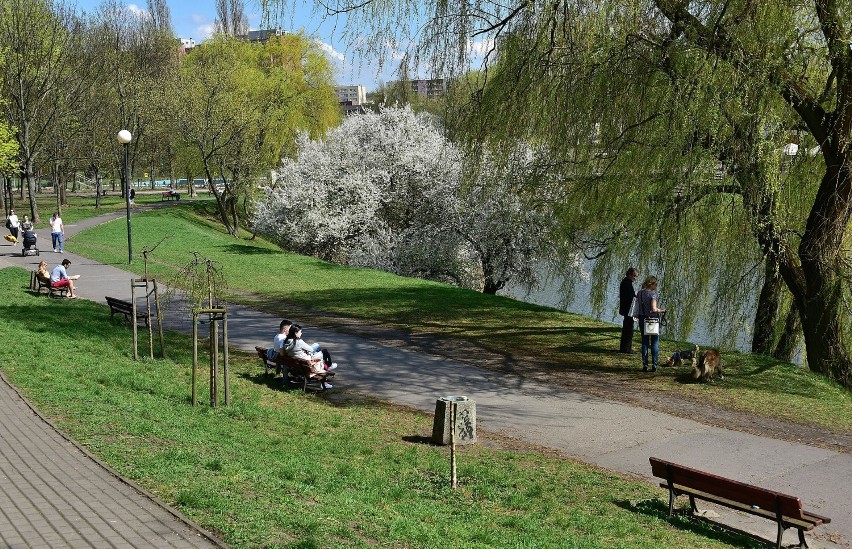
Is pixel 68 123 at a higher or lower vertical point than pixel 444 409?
higher

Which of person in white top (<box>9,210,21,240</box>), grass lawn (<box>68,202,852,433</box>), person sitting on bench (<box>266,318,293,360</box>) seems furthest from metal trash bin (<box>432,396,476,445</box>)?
person in white top (<box>9,210,21,240</box>)

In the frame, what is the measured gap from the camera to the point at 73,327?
16469 millimetres

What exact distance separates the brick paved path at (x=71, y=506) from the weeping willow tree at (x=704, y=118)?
8.71 m

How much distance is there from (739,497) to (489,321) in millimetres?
11873

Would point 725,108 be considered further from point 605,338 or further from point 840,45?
point 605,338

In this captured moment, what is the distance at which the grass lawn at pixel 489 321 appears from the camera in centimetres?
1354

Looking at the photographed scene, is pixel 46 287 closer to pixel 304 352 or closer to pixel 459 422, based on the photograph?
pixel 304 352

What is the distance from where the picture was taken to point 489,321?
1973 centimetres

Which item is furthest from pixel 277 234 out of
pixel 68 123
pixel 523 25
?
pixel 523 25

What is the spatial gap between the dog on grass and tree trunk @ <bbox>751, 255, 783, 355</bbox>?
2325 millimetres

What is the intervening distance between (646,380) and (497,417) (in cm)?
338

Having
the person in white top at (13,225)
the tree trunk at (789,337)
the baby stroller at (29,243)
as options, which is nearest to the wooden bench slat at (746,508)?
the tree trunk at (789,337)

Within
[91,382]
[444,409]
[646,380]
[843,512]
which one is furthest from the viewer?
[646,380]

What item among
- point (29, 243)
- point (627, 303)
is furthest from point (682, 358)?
point (29, 243)
